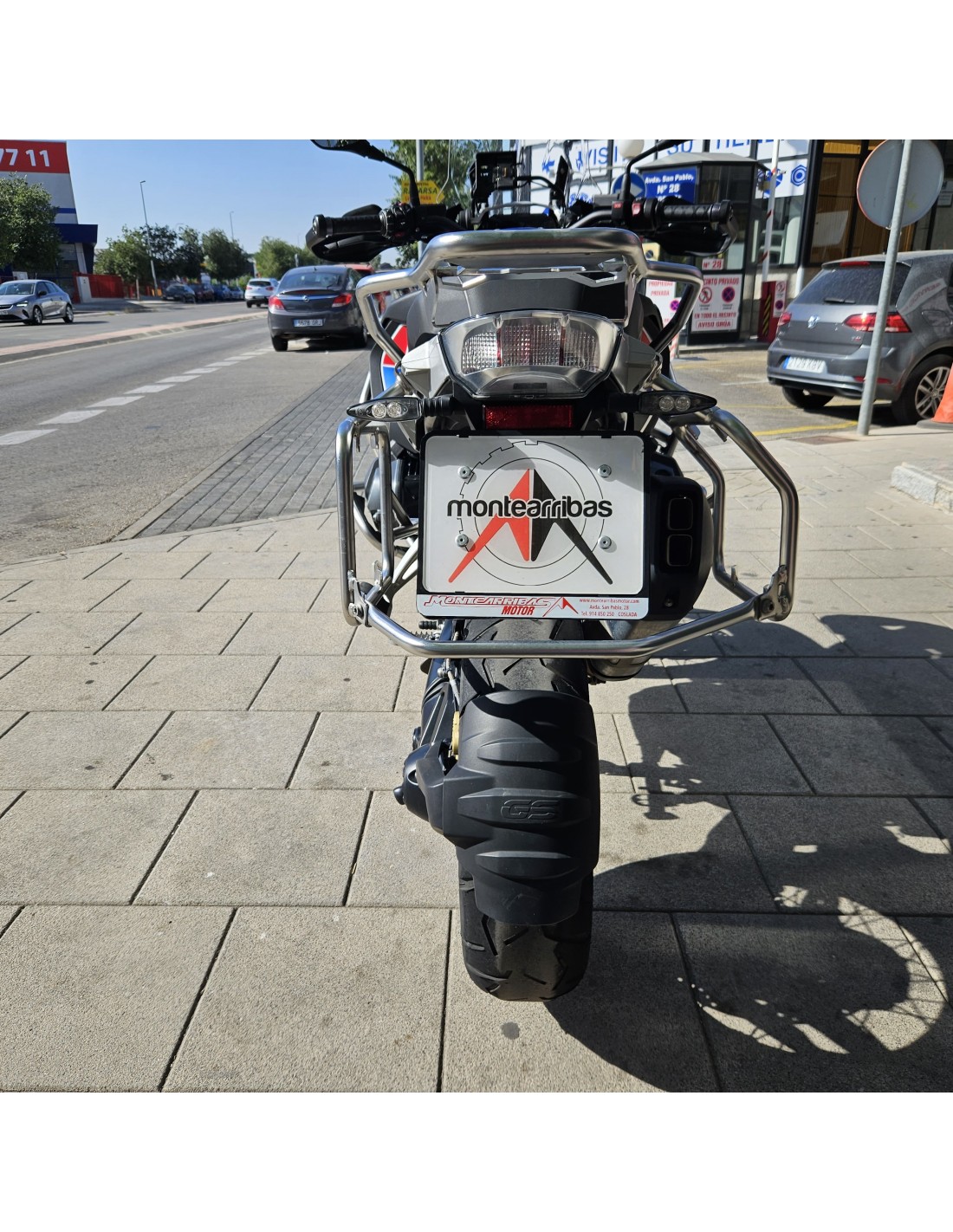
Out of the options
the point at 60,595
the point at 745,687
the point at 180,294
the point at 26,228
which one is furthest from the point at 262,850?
the point at 180,294

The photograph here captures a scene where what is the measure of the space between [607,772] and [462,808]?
1.42m

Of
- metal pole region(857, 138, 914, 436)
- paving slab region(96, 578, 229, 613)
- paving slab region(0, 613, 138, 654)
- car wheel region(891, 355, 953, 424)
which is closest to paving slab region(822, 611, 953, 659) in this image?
paving slab region(96, 578, 229, 613)

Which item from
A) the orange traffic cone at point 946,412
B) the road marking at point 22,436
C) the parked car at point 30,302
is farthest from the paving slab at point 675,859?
the parked car at point 30,302

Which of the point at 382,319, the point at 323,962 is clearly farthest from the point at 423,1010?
the point at 382,319

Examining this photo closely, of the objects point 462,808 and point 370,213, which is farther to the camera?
point 370,213

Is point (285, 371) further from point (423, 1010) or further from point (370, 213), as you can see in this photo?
point (423, 1010)

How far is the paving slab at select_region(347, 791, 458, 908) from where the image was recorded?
2512mm

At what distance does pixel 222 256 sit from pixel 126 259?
35.7 meters

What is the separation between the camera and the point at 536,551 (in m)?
1.82

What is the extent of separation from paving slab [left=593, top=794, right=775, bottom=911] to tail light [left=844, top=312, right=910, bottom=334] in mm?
7880

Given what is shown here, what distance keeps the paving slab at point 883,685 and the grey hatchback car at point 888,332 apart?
6454 millimetres

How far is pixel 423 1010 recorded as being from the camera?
214cm

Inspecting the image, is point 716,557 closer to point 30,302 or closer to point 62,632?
point 62,632

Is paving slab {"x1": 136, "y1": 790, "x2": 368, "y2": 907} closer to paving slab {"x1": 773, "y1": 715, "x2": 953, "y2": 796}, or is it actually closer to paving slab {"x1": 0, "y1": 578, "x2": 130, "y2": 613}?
paving slab {"x1": 773, "y1": 715, "x2": 953, "y2": 796}
